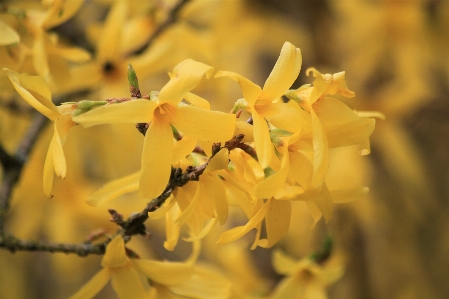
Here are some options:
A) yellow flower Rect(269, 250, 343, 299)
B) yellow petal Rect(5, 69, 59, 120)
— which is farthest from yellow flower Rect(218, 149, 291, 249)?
yellow flower Rect(269, 250, 343, 299)

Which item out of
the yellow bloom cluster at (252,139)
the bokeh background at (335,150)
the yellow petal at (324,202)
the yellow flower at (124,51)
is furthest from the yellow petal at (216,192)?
the bokeh background at (335,150)

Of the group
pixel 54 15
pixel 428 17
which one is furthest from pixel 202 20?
pixel 54 15

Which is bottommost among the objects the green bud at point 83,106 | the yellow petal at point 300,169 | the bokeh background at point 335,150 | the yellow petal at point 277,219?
the bokeh background at point 335,150

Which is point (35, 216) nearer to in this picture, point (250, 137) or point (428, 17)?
point (250, 137)

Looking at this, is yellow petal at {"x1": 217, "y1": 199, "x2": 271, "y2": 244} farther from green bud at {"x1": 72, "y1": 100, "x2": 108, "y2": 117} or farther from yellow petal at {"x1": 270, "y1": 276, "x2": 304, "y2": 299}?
yellow petal at {"x1": 270, "y1": 276, "x2": 304, "y2": 299}

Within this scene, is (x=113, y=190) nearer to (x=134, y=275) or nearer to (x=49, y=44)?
(x=134, y=275)

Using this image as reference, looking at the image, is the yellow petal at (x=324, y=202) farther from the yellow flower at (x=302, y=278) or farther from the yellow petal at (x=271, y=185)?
the yellow flower at (x=302, y=278)
